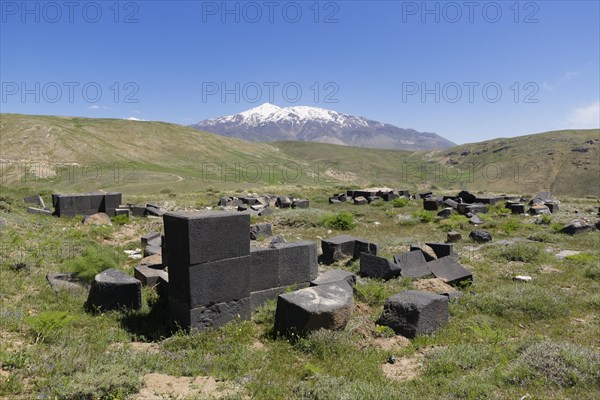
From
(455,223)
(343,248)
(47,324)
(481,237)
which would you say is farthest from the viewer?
(455,223)

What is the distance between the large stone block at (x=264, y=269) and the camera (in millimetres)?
8422

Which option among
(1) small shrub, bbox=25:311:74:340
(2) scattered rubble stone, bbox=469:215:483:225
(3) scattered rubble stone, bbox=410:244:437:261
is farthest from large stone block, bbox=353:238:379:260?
(2) scattered rubble stone, bbox=469:215:483:225

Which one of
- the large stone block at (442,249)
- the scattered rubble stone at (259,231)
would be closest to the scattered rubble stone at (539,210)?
the large stone block at (442,249)

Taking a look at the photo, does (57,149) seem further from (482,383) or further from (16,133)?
(482,383)

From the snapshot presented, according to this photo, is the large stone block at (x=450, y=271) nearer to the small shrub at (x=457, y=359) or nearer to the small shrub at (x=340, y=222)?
the small shrub at (x=457, y=359)

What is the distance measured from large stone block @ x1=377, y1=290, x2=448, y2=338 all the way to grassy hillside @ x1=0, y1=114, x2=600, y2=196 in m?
35.2

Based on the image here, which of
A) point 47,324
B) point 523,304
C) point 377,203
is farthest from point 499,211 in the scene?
point 47,324

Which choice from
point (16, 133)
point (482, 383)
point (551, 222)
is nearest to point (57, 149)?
point (16, 133)

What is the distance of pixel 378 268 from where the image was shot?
10.6 m

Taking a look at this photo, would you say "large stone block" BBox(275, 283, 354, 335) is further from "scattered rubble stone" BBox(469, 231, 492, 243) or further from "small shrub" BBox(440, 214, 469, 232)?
"small shrub" BBox(440, 214, 469, 232)

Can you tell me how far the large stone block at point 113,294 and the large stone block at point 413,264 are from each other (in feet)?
20.8

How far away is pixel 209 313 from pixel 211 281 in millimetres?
557

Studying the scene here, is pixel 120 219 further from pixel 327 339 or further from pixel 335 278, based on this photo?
pixel 327 339

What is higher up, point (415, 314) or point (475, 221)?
point (475, 221)
